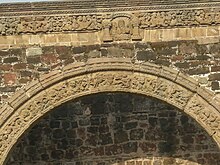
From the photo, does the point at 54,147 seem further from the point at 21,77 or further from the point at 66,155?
the point at 21,77

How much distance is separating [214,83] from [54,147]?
350 cm

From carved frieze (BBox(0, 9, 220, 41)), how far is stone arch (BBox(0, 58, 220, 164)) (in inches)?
14.3

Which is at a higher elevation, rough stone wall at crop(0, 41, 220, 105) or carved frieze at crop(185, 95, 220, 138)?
rough stone wall at crop(0, 41, 220, 105)

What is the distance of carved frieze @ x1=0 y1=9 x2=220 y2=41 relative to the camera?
7613 mm

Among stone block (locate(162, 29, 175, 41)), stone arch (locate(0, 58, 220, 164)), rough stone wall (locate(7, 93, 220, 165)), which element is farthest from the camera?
rough stone wall (locate(7, 93, 220, 165))

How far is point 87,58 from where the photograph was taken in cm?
763

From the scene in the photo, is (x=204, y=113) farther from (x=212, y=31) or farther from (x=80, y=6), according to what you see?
(x=80, y=6)

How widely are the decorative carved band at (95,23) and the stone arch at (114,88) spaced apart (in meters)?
0.38

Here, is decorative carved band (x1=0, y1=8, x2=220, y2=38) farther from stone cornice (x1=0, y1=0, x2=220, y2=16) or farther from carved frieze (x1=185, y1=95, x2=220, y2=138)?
carved frieze (x1=185, y1=95, x2=220, y2=138)

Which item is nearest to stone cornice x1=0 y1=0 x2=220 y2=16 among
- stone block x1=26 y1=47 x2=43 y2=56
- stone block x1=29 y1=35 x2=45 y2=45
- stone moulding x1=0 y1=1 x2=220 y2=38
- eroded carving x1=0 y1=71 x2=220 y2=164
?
stone moulding x1=0 y1=1 x2=220 y2=38

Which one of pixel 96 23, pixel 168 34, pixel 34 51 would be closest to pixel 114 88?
pixel 96 23

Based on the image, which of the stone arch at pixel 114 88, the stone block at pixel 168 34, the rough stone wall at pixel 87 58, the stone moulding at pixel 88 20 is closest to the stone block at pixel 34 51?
the rough stone wall at pixel 87 58

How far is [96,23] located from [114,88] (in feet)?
2.76

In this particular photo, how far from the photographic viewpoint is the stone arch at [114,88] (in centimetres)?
756
